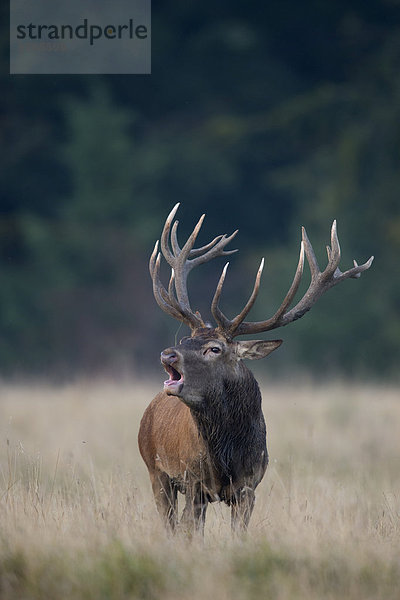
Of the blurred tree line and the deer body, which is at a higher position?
the blurred tree line

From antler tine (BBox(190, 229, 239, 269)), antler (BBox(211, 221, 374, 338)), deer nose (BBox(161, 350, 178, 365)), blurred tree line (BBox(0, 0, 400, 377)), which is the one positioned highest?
blurred tree line (BBox(0, 0, 400, 377))

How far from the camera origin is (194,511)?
6.07 metres

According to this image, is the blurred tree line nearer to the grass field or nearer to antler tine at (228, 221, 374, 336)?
the grass field

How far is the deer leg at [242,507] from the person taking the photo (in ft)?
19.4

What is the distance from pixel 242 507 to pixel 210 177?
19.7 m

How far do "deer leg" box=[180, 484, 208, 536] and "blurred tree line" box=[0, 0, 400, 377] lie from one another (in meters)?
13.8

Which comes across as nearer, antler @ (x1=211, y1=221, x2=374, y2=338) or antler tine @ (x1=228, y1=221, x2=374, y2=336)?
antler @ (x1=211, y1=221, x2=374, y2=338)

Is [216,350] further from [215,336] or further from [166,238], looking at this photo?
[166,238]

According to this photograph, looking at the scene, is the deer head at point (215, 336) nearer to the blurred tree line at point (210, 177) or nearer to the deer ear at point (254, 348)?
the deer ear at point (254, 348)

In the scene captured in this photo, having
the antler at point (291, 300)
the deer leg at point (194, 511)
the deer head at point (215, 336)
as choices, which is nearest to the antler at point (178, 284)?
the deer head at point (215, 336)

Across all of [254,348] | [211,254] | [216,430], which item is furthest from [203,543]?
[211,254]

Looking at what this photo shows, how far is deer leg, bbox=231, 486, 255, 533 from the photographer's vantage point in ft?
19.4

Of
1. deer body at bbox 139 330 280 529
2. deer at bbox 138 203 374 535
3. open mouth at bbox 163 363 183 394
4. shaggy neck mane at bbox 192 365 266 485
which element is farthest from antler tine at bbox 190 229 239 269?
open mouth at bbox 163 363 183 394

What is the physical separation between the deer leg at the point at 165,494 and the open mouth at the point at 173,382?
96cm
